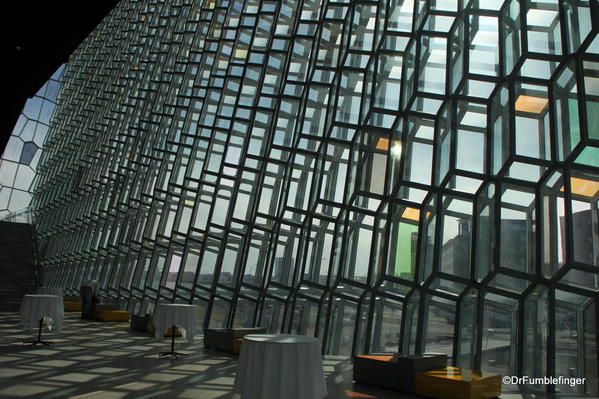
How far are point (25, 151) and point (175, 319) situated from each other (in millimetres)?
29572

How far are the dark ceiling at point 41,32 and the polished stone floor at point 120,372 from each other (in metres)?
5.55

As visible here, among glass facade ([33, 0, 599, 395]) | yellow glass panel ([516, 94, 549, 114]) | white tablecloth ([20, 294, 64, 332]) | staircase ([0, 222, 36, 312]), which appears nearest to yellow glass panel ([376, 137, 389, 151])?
glass facade ([33, 0, 599, 395])

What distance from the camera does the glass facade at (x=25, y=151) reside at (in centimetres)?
3139

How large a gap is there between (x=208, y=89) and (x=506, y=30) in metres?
9.22

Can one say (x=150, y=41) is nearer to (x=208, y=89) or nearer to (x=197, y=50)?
(x=197, y=50)

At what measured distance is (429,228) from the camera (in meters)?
8.41

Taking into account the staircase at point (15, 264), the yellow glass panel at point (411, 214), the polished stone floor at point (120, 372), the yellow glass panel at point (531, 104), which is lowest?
the polished stone floor at point (120, 372)

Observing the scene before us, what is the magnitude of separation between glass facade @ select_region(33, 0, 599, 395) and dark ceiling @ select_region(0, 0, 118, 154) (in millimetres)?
4838

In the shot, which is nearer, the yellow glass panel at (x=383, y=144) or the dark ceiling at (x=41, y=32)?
the dark ceiling at (x=41, y=32)

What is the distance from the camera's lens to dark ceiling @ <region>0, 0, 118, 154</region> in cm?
745

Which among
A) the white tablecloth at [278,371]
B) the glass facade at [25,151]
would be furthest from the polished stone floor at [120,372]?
the glass facade at [25,151]

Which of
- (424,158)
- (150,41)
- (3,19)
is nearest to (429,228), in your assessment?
(424,158)

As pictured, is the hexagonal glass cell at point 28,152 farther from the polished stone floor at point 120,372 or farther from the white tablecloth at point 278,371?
the white tablecloth at point 278,371

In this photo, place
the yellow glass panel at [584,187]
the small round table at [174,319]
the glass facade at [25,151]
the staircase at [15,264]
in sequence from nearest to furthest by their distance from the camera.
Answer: the yellow glass panel at [584,187] < the small round table at [174,319] < the staircase at [15,264] < the glass facade at [25,151]
